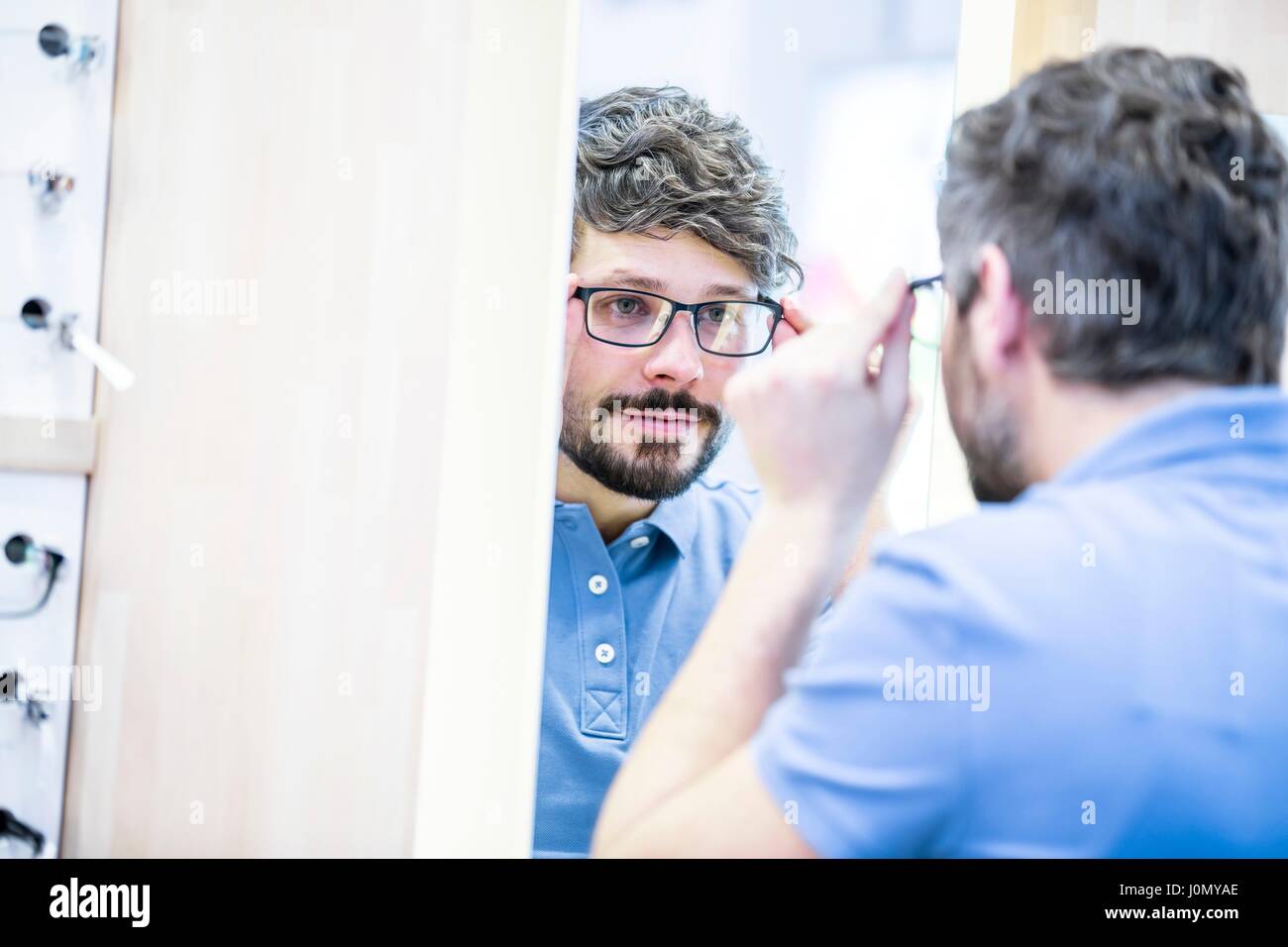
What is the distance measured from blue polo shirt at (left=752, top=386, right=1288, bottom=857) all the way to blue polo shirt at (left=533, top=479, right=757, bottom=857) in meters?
0.37

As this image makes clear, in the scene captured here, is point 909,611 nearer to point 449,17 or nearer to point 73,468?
point 449,17

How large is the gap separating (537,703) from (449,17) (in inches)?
29.7

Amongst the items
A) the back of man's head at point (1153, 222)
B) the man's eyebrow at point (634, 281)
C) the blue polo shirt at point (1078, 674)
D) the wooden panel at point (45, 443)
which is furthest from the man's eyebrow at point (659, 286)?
the wooden panel at point (45, 443)

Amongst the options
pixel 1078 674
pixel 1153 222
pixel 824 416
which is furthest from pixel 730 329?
pixel 1078 674

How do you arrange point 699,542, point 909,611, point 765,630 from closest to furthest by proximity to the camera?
point 909,611
point 765,630
point 699,542

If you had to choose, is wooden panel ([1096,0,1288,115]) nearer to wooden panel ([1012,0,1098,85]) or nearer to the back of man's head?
wooden panel ([1012,0,1098,85])

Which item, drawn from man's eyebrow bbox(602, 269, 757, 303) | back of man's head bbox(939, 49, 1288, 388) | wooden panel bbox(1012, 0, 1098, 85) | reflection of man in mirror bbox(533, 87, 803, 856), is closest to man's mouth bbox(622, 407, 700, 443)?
reflection of man in mirror bbox(533, 87, 803, 856)

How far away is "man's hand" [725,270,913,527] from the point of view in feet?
2.90

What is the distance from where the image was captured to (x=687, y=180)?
1.16m

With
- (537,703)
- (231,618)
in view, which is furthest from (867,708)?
(231,618)

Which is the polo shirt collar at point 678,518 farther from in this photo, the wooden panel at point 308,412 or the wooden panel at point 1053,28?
the wooden panel at point 1053,28

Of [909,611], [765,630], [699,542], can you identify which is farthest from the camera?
[699,542]

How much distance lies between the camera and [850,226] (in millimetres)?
1166

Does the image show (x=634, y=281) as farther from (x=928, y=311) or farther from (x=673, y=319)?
(x=928, y=311)
